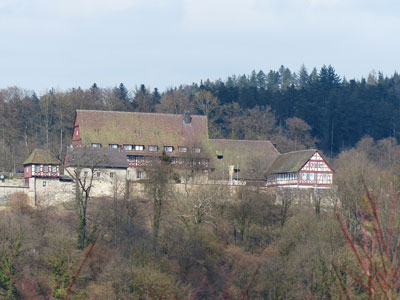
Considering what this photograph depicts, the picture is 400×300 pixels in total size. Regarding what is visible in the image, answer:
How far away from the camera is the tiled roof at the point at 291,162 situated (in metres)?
51.9

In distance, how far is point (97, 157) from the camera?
45500 mm

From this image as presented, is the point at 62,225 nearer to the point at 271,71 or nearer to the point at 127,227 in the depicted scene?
the point at 127,227

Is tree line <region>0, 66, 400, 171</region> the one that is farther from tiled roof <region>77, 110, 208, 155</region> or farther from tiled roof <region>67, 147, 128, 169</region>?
tiled roof <region>67, 147, 128, 169</region>

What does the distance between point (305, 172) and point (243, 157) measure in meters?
6.26

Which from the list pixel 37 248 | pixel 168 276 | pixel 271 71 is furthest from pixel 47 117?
pixel 271 71

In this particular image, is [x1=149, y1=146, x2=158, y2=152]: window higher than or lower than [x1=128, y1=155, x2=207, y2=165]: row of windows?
higher

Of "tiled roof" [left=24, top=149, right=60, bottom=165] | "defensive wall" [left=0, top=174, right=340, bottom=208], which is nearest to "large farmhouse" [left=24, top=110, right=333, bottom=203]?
"tiled roof" [left=24, top=149, right=60, bottom=165]

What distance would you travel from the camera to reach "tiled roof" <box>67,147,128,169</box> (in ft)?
148

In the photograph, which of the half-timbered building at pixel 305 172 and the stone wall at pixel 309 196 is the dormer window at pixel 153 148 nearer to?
the half-timbered building at pixel 305 172

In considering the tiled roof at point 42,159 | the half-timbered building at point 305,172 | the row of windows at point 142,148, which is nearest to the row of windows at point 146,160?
the row of windows at point 142,148

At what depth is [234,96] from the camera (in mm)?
83750

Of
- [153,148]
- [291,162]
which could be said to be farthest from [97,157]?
[291,162]

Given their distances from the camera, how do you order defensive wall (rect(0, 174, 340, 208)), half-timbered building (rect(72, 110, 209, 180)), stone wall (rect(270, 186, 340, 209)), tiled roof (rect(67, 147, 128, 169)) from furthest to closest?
half-timbered building (rect(72, 110, 209, 180)) < stone wall (rect(270, 186, 340, 209)) < tiled roof (rect(67, 147, 128, 169)) < defensive wall (rect(0, 174, 340, 208))

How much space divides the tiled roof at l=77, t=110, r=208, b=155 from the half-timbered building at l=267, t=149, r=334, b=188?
651cm
